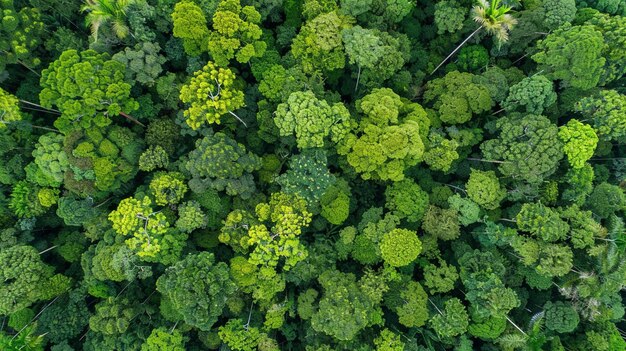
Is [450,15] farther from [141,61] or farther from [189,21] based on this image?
[141,61]

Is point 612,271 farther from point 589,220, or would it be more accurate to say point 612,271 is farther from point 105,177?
point 105,177

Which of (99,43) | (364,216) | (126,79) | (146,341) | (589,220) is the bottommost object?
(146,341)

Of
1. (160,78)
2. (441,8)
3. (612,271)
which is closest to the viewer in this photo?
(612,271)

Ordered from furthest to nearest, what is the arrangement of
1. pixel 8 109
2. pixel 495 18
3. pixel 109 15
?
pixel 495 18, pixel 109 15, pixel 8 109

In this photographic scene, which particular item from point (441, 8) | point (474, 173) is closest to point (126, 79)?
point (441, 8)

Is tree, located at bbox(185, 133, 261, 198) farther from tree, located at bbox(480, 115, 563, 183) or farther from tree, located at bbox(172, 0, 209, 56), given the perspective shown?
tree, located at bbox(480, 115, 563, 183)

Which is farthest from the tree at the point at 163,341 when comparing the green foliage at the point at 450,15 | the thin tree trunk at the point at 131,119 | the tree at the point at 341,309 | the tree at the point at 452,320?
the green foliage at the point at 450,15

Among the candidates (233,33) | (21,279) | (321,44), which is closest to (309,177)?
(321,44)

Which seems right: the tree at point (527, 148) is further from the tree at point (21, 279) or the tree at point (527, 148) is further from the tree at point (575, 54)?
the tree at point (21, 279)
